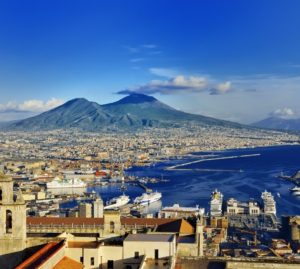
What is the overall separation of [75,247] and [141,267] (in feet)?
5.47

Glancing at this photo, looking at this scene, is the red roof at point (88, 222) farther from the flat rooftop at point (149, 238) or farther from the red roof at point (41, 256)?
the red roof at point (41, 256)

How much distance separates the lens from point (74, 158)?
365 ft

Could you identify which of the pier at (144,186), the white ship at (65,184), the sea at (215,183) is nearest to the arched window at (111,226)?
the sea at (215,183)

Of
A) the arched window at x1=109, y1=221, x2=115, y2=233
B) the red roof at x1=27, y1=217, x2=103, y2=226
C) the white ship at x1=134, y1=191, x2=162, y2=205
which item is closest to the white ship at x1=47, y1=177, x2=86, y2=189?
the white ship at x1=134, y1=191, x2=162, y2=205

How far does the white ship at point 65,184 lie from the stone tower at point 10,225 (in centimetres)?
5567

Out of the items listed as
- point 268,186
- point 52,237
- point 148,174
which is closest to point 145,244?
point 52,237

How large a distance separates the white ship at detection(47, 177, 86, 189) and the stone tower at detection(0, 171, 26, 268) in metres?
55.7

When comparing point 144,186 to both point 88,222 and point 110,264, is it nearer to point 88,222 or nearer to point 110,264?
point 88,222

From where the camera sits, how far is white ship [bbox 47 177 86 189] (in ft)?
222

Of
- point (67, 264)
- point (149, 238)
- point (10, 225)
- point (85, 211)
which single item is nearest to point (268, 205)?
point (85, 211)

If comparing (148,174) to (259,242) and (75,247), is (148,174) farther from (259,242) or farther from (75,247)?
(75,247)

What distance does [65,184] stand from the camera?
68000 millimetres

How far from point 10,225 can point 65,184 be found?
2230 inches

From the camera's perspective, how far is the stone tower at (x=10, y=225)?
11.8 meters
